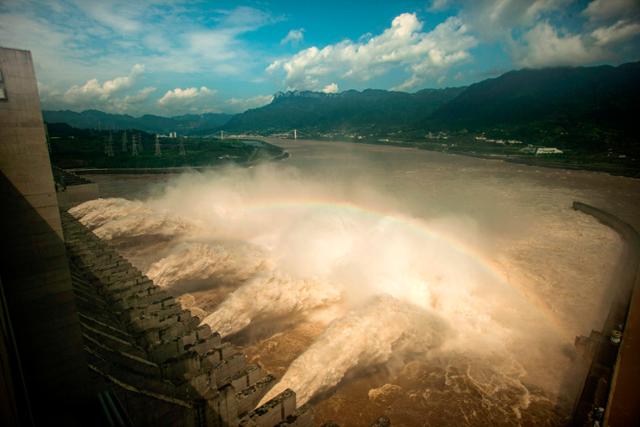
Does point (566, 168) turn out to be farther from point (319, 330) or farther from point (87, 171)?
point (87, 171)

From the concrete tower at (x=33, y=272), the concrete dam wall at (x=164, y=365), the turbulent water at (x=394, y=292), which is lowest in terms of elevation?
the turbulent water at (x=394, y=292)

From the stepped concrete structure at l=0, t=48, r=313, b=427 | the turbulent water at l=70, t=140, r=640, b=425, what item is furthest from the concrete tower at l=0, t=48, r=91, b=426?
the turbulent water at l=70, t=140, r=640, b=425

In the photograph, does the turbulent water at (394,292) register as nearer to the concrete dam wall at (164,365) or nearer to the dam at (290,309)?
the dam at (290,309)

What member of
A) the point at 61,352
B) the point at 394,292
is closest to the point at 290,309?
the point at 394,292

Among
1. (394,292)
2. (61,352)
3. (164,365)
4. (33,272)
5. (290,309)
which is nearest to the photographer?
(33,272)

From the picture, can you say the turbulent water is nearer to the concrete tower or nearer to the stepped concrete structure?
the stepped concrete structure

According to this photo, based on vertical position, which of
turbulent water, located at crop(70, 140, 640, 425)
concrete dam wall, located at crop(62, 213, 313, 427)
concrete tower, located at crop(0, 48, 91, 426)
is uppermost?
concrete tower, located at crop(0, 48, 91, 426)

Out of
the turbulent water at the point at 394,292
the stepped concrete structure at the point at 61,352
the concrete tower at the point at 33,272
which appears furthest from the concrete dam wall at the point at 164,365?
the turbulent water at the point at 394,292

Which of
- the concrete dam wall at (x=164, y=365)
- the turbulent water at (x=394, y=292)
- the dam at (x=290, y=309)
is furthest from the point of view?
the turbulent water at (x=394, y=292)

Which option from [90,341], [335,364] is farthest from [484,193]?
[90,341]

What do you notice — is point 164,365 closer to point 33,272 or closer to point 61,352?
point 61,352
